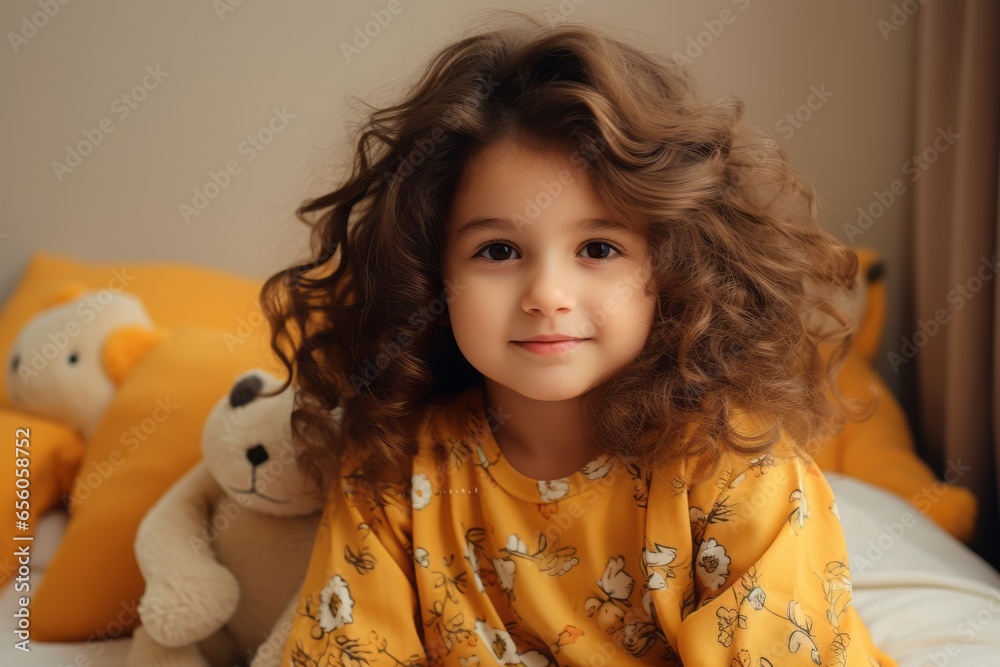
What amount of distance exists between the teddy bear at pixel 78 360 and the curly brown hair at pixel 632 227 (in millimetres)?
493

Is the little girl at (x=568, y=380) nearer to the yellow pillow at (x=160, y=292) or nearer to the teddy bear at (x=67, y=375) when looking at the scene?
the teddy bear at (x=67, y=375)

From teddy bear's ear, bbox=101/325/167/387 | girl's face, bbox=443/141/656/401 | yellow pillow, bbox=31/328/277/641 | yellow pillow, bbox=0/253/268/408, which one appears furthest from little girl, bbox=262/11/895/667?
yellow pillow, bbox=0/253/268/408

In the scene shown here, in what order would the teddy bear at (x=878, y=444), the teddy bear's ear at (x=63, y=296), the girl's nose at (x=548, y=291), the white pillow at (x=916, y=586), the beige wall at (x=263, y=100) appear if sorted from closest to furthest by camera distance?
the girl's nose at (x=548, y=291) → the white pillow at (x=916, y=586) → the teddy bear at (x=878, y=444) → the teddy bear's ear at (x=63, y=296) → the beige wall at (x=263, y=100)

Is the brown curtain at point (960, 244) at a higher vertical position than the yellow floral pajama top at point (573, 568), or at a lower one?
higher

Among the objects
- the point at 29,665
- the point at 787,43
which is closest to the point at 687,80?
the point at 787,43

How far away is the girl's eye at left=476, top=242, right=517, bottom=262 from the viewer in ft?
2.85

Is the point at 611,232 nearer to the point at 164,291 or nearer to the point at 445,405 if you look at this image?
the point at 445,405

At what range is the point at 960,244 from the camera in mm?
1321

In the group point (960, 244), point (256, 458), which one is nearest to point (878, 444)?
point (960, 244)

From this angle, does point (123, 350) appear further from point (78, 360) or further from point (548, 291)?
point (548, 291)

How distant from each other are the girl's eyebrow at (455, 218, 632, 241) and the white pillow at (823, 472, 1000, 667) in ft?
1.93

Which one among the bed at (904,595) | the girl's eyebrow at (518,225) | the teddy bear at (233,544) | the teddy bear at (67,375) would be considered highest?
the girl's eyebrow at (518,225)

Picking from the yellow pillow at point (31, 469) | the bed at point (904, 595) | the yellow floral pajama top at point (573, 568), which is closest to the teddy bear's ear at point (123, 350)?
the yellow pillow at point (31, 469)

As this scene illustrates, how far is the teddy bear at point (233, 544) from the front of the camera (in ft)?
3.45
